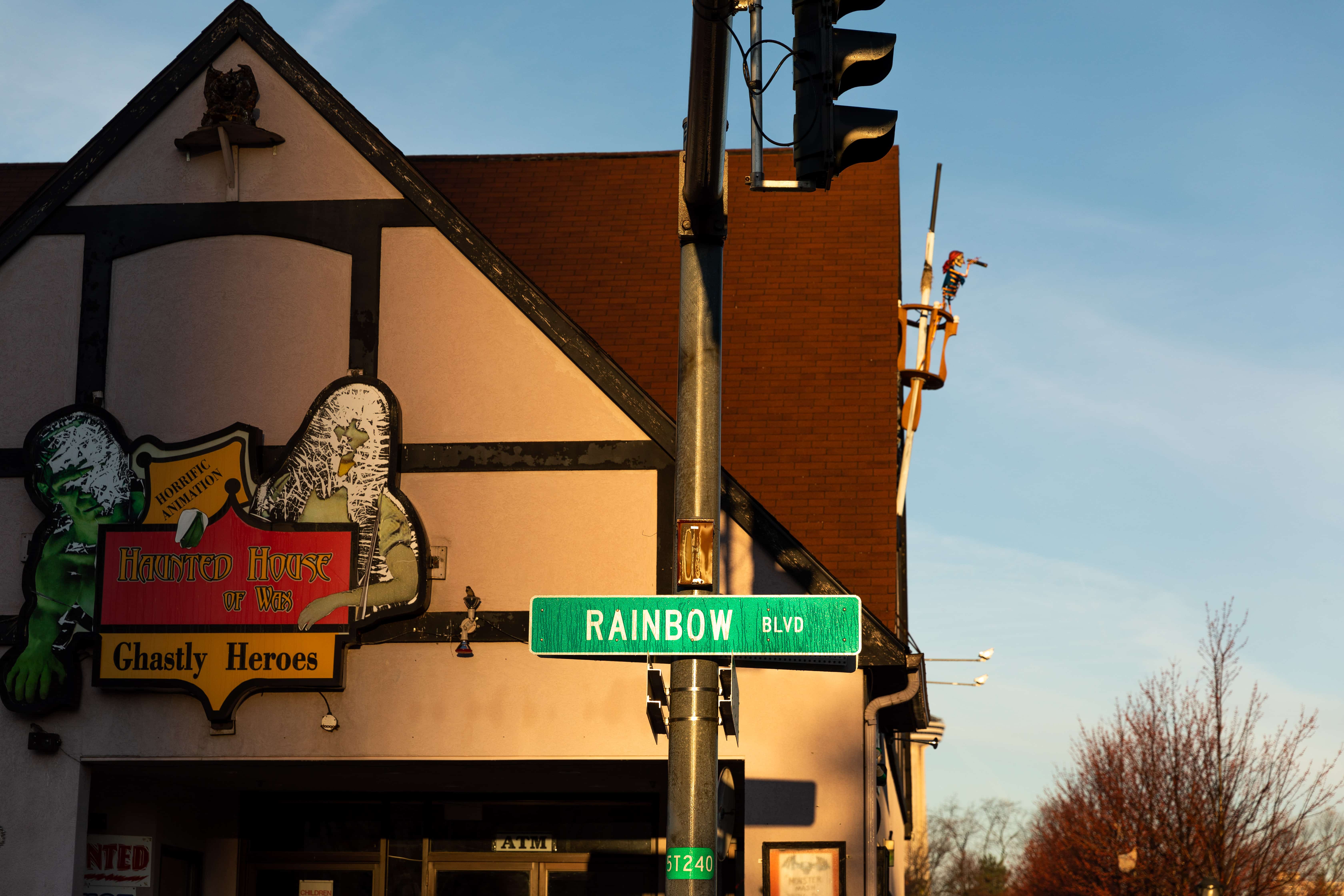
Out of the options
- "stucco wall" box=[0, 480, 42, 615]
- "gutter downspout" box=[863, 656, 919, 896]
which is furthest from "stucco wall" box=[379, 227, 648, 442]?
"stucco wall" box=[0, 480, 42, 615]

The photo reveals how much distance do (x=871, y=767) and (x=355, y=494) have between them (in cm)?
495

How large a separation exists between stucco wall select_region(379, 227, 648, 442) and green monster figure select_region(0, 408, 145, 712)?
96.4 inches

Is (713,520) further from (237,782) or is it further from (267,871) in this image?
(267,871)

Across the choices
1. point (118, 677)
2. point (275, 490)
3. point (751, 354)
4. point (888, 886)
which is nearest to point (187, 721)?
point (118, 677)

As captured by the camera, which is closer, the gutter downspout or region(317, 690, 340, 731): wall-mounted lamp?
the gutter downspout

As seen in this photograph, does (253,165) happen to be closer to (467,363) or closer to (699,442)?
(467,363)

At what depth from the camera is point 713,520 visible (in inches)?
248

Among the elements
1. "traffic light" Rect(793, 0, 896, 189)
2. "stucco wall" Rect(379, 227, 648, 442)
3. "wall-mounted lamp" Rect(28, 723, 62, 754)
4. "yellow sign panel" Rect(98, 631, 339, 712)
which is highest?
"stucco wall" Rect(379, 227, 648, 442)

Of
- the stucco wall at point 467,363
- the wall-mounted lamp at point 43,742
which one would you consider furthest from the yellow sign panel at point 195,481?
the wall-mounted lamp at point 43,742

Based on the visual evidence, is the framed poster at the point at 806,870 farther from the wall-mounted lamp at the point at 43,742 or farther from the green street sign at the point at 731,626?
the wall-mounted lamp at the point at 43,742

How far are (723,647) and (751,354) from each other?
9.28 metres

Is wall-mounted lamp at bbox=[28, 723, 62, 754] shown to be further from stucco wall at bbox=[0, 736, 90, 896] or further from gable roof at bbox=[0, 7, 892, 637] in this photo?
gable roof at bbox=[0, 7, 892, 637]

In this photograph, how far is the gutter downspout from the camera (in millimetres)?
11164

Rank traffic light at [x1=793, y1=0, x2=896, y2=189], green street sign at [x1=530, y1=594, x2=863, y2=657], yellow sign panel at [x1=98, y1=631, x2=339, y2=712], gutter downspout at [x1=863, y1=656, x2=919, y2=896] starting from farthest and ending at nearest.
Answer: yellow sign panel at [x1=98, y1=631, x2=339, y2=712] < gutter downspout at [x1=863, y1=656, x2=919, y2=896] < green street sign at [x1=530, y1=594, x2=863, y2=657] < traffic light at [x1=793, y1=0, x2=896, y2=189]
